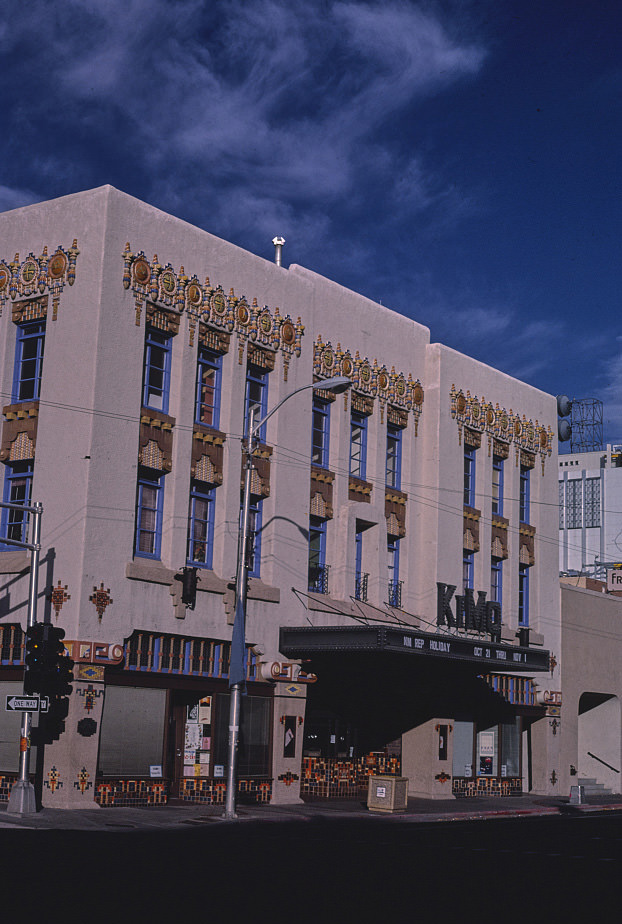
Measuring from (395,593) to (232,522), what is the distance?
8247 millimetres

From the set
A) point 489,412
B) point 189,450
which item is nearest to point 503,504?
point 489,412

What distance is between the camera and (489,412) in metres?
43.7

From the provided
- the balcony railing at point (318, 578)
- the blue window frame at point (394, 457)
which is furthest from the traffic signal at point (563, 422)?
the balcony railing at point (318, 578)

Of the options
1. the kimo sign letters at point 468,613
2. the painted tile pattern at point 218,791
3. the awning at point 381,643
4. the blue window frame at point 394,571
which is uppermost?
the blue window frame at point 394,571

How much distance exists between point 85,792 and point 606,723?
30.3 metres

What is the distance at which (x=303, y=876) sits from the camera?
609 inches

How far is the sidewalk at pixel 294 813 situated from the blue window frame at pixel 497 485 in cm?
1061

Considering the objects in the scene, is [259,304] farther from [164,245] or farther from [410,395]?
[410,395]

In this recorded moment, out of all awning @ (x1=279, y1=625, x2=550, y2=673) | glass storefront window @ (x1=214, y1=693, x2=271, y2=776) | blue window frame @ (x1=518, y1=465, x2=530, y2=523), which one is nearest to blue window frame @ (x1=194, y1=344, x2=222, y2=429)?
awning @ (x1=279, y1=625, x2=550, y2=673)

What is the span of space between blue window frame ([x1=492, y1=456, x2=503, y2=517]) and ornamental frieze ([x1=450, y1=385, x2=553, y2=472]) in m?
0.74

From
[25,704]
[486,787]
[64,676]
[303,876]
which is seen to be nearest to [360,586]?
[486,787]

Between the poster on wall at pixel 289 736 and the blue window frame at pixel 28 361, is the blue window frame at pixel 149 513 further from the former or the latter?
the poster on wall at pixel 289 736

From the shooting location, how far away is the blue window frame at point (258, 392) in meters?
33.7

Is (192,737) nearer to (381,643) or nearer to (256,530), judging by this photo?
(381,643)
